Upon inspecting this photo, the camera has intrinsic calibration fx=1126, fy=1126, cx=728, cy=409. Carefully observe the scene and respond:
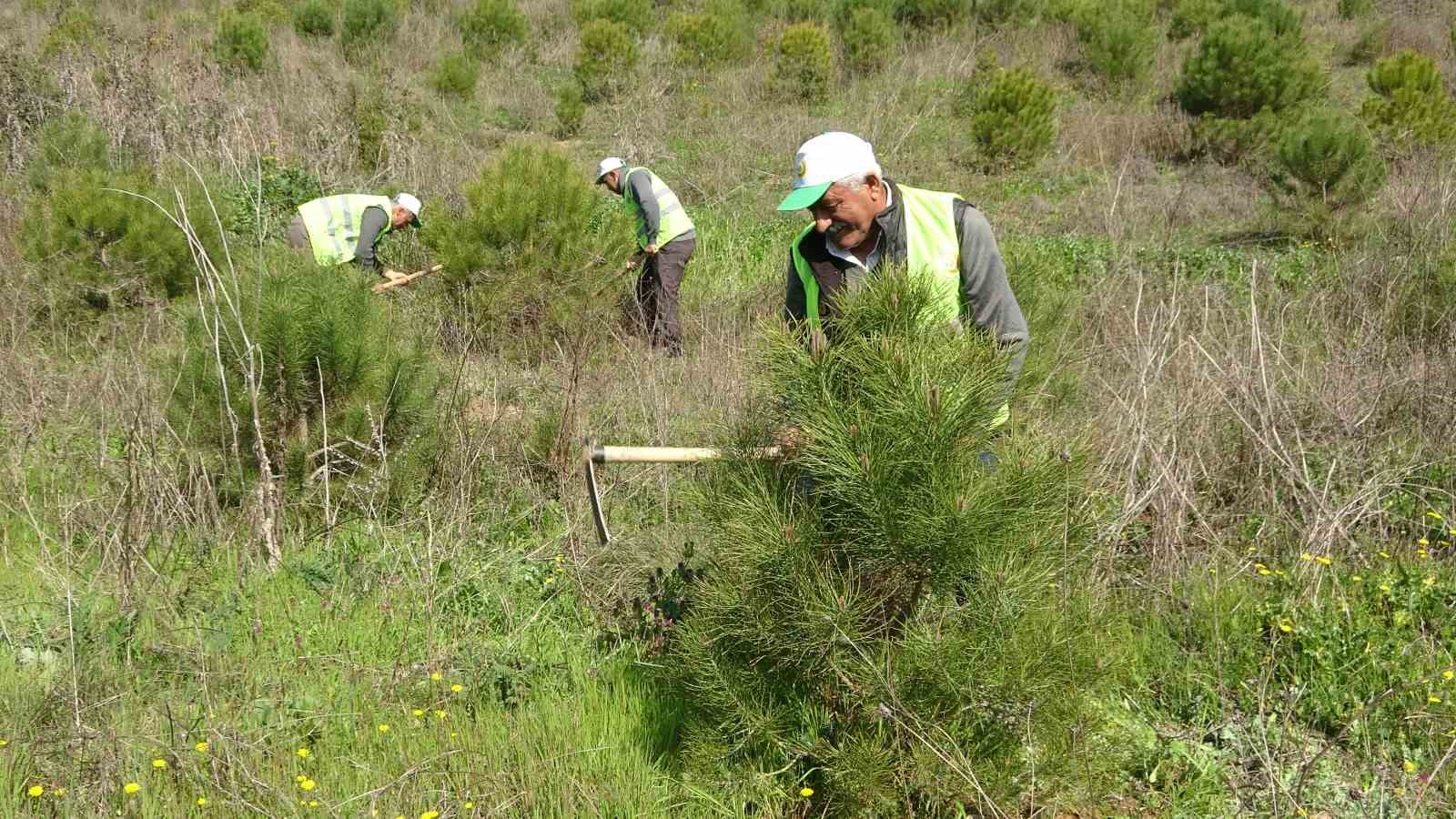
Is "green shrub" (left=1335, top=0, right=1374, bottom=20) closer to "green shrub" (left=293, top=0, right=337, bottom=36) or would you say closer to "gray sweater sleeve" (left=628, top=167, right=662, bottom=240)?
"green shrub" (left=293, top=0, right=337, bottom=36)

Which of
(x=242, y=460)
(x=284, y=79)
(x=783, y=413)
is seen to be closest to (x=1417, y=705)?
(x=783, y=413)

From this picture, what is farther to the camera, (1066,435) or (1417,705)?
(1417,705)

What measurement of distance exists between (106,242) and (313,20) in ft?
41.0

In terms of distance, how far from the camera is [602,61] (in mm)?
16141

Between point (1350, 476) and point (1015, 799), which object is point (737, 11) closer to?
point (1350, 476)

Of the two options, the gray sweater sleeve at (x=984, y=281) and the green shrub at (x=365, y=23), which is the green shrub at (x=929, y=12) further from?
the gray sweater sleeve at (x=984, y=281)

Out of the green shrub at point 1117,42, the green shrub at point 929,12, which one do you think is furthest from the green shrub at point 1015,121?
the green shrub at point 929,12

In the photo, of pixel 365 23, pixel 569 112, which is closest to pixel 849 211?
pixel 569 112

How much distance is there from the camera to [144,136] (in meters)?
9.93

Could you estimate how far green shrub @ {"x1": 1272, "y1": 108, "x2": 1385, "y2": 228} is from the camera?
32.1 ft

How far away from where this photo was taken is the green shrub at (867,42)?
18000 millimetres

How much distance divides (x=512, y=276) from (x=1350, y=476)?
5.09 m

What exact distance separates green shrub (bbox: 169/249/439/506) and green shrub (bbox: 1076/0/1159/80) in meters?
14.9

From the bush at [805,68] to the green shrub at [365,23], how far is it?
6608mm
